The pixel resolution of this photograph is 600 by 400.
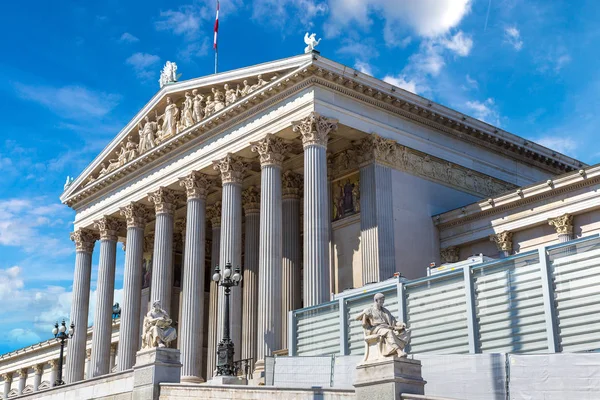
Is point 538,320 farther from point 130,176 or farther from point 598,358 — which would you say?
point 130,176

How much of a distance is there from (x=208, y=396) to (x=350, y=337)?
21.1 feet

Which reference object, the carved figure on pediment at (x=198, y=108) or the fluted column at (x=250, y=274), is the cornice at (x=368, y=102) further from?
the fluted column at (x=250, y=274)

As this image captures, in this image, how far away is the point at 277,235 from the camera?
3806 centimetres

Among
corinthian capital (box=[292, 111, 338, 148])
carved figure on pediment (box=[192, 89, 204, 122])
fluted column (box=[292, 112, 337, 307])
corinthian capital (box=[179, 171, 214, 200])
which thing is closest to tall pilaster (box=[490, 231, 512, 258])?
fluted column (box=[292, 112, 337, 307])

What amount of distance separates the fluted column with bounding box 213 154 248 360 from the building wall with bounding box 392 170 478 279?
7480 mm

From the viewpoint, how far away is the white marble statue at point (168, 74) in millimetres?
49844

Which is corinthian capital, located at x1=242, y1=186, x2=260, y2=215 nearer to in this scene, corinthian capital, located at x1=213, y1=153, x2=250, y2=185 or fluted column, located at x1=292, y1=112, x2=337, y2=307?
corinthian capital, located at x1=213, y1=153, x2=250, y2=185

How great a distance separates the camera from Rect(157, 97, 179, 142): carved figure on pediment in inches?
1859

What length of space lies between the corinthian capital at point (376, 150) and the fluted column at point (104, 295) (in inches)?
752

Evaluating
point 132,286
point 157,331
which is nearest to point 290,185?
point 132,286

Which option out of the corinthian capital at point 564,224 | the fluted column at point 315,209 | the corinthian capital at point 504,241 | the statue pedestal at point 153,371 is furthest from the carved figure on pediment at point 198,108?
the statue pedestal at point 153,371

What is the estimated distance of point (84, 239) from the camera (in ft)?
181

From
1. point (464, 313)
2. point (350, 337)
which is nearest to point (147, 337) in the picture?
point (350, 337)

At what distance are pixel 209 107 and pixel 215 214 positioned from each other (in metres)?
7.81
